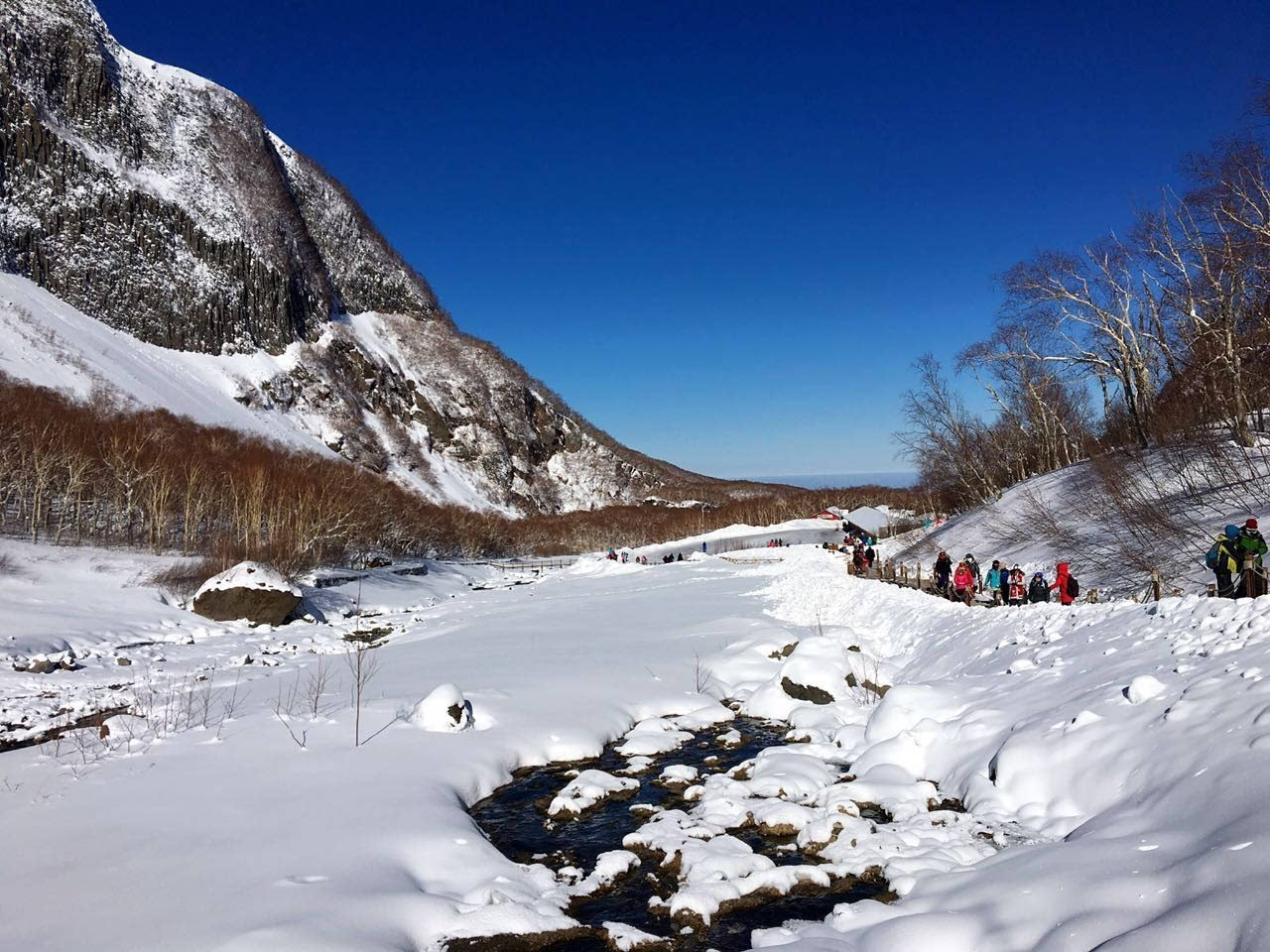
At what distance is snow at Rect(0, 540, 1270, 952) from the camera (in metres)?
5.55

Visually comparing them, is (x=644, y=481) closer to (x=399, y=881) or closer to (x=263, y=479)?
(x=263, y=479)

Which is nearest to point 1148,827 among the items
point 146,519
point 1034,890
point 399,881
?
point 1034,890

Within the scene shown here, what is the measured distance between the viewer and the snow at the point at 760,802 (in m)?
5.55

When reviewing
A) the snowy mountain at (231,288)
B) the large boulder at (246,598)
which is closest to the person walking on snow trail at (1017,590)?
the large boulder at (246,598)

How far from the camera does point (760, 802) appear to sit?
358 inches

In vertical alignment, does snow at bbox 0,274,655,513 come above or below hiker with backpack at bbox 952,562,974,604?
above

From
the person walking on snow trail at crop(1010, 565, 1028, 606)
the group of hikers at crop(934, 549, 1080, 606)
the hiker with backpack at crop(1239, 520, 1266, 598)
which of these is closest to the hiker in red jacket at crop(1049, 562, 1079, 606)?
the group of hikers at crop(934, 549, 1080, 606)

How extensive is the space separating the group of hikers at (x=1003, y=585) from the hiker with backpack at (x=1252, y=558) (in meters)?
4.28

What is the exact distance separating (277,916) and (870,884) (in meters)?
5.35

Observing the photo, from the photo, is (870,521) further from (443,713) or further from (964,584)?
(443,713)

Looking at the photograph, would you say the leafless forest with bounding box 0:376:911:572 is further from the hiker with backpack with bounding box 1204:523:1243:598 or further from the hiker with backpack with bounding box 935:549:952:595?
the hiker with backpack with bounding box 1204:523:1243:598

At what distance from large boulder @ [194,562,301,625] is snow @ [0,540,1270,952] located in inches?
464

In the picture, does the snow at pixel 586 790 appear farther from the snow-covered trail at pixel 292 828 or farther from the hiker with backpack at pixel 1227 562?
the hiker with backpack at pixel 1227 562

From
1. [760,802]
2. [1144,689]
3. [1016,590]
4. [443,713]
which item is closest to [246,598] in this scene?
[443,713]
